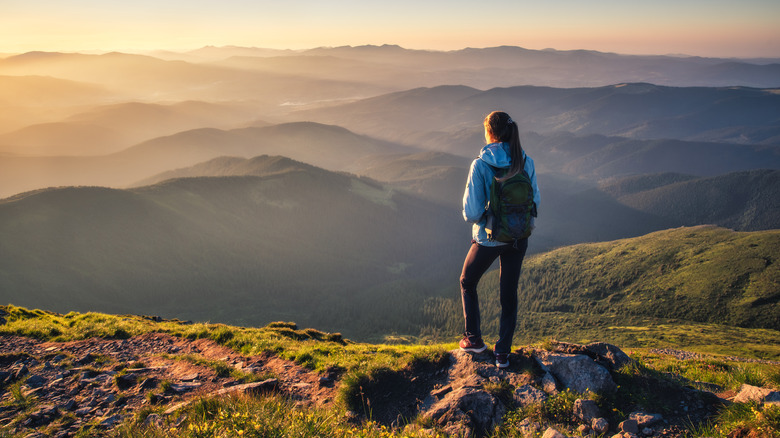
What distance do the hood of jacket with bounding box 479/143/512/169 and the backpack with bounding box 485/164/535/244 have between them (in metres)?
0.19

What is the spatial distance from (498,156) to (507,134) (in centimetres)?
50

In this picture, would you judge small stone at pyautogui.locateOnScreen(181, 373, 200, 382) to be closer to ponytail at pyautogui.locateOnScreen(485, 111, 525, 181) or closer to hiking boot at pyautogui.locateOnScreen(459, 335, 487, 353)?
hiking boot at pyautogui.locateOnScreen(459, 335, 487, 353)

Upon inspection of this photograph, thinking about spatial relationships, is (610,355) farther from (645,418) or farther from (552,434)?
(552,434)

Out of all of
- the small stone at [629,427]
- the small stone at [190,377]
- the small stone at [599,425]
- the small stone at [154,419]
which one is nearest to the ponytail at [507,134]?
the small stone at [599,425]

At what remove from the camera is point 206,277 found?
567 feet

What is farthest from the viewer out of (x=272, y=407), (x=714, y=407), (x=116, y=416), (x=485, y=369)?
(x=485, y=369)

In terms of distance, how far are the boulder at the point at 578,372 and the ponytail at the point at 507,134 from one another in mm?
4171

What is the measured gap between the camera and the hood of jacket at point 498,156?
25.0 ft

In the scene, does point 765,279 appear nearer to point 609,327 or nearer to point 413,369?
point 609,327

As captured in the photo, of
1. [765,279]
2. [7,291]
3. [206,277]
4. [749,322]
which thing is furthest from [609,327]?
[7,291]

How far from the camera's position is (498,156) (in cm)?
766

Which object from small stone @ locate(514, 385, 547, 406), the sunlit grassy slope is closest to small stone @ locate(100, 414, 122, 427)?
the sunlit grassy slope

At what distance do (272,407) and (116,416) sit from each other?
3853mm

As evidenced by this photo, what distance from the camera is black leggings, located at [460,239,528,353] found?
26.4 feet
